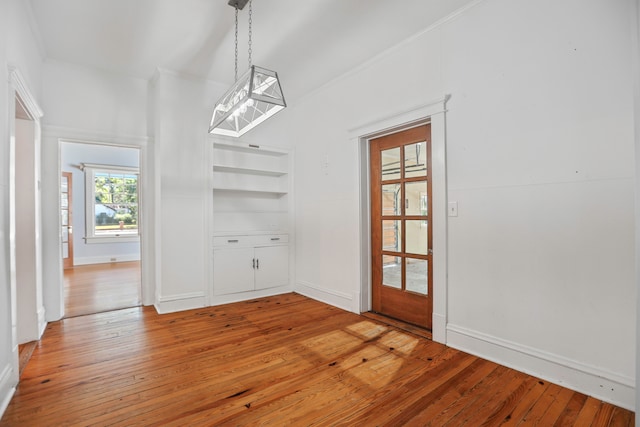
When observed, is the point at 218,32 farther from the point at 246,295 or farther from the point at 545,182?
the point at 246,295

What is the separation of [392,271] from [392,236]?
1.24 ft

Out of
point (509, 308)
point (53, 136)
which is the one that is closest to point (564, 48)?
point (509, 308)

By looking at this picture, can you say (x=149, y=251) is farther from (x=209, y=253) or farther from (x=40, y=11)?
(x=40, y=11)

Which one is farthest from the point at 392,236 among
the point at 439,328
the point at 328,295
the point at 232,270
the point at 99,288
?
the point at 99,288

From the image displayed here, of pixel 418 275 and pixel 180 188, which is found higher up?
pixel 180 188

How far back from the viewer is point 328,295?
Result: 13.1ft

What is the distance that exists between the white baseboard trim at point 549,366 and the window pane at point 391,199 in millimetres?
1250

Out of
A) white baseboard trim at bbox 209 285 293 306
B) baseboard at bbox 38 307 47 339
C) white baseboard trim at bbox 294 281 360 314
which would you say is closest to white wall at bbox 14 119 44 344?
baseboard at bbox 38 307 47 339

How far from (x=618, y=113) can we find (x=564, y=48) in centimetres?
56

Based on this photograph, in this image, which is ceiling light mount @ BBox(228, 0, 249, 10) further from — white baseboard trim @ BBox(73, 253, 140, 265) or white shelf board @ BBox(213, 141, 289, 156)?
white baseboard trim @ BBox(73, 253, 140, 265)

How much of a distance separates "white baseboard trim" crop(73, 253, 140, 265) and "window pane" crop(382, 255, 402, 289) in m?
7.08

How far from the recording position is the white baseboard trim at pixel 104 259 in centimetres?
729

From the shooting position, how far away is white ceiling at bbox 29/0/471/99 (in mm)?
2553

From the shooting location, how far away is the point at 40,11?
2.60 m
